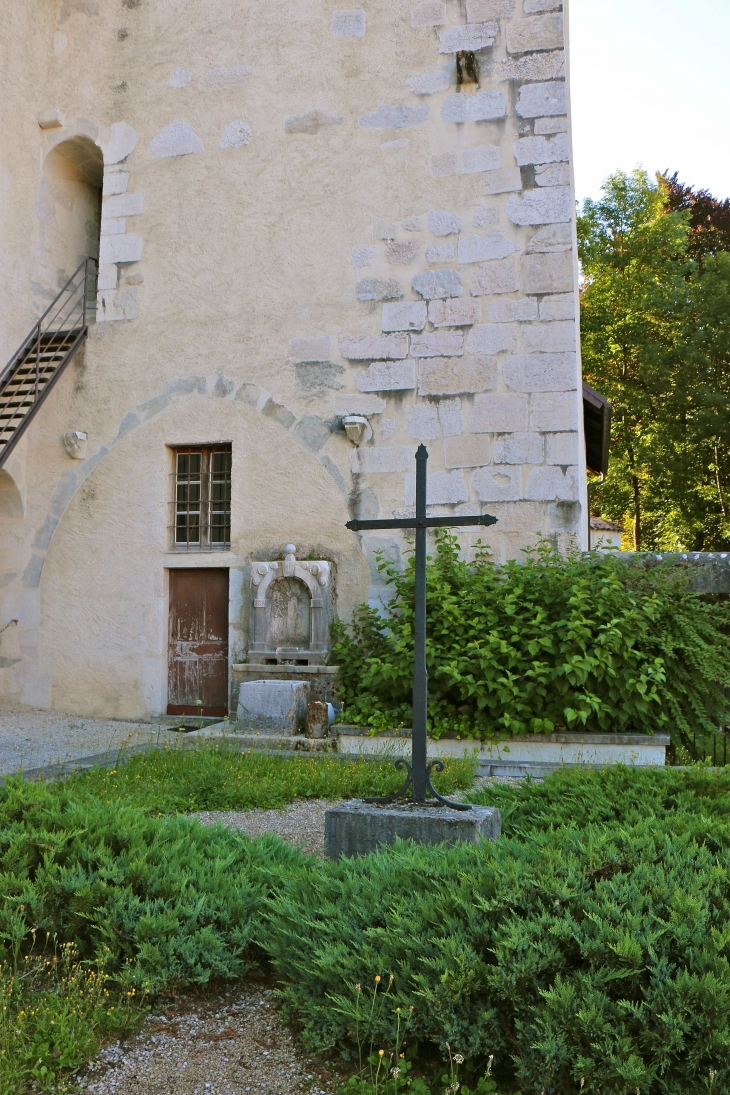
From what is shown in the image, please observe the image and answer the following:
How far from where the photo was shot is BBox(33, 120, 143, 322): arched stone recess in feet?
32.8

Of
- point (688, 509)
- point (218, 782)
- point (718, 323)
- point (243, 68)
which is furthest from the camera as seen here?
point (688, 509)

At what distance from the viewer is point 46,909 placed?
3010 mm

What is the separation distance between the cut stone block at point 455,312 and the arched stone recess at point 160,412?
1.68m

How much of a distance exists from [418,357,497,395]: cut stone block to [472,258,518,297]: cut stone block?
0.70 meters

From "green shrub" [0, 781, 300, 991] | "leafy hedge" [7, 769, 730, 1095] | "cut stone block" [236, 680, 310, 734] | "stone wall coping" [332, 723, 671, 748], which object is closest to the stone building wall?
"cut stone block" [236, 680, 310, 734]

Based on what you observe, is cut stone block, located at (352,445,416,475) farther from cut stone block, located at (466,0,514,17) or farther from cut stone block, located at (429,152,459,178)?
cut stone block, located at (466,0,514,17)

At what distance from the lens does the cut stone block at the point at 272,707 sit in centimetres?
776

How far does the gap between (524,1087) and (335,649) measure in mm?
6394

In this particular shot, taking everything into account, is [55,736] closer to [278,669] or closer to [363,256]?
[278,669]

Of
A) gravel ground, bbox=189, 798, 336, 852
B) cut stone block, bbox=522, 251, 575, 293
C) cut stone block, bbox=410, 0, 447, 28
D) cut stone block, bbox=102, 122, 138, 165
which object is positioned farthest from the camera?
cut stone block, bbox=102, 122, 138, 165

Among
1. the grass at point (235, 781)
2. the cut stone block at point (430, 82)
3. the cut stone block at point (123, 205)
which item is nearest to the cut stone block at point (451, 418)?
the cut stone block at point (430, 82)

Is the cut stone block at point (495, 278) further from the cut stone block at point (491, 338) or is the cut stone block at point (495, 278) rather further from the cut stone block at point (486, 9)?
the cut stone block at point (486, 9)

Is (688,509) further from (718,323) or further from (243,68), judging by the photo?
(243,68)

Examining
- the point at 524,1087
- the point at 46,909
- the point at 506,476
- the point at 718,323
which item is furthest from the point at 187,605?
the point at 718,323
